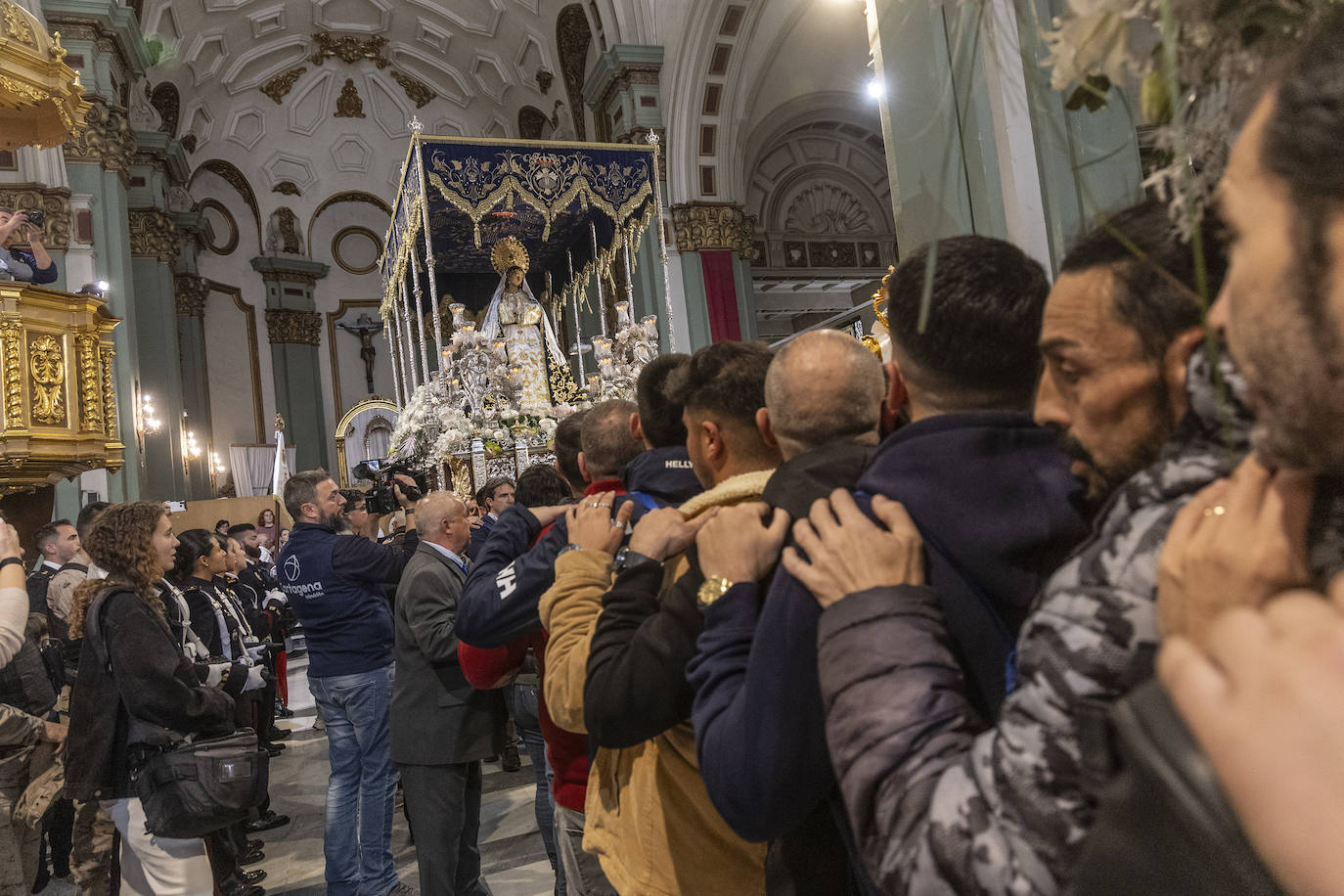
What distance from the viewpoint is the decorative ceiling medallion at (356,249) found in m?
Result: 16.4

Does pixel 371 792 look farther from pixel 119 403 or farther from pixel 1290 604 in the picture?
pixel 119 403

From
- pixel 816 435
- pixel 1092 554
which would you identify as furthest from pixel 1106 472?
pixel 816 435

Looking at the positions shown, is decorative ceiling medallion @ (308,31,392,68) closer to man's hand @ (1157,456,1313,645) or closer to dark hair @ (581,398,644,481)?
dark hair @ (581,398,644,481)

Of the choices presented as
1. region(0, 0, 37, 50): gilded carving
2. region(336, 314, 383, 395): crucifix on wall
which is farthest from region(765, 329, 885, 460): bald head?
region(336, 314, 383, 395): crucifix on wall

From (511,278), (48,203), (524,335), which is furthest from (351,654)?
(48,203)

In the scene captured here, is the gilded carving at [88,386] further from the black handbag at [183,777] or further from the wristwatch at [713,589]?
the wristwatch at [713,589]

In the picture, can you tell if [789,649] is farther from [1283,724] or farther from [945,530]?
[1283,724]

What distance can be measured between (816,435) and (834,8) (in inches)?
449

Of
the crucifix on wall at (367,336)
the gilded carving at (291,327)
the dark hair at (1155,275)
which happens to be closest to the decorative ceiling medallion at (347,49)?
the gilded carving at (291,327)

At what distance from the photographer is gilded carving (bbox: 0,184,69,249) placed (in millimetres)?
7840

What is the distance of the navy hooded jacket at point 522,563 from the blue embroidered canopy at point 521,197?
6.20m

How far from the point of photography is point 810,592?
0.96 m

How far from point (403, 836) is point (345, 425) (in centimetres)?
1229

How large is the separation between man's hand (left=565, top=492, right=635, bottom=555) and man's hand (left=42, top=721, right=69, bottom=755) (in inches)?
103
